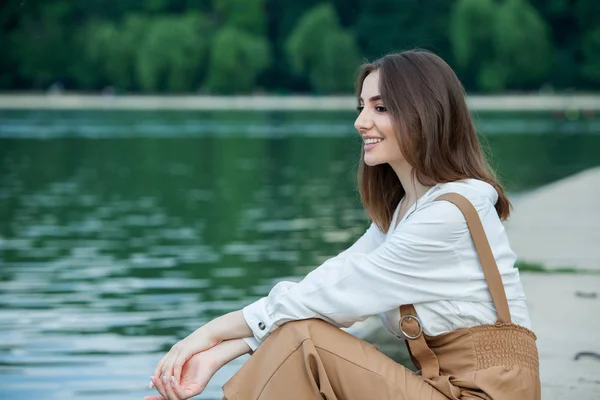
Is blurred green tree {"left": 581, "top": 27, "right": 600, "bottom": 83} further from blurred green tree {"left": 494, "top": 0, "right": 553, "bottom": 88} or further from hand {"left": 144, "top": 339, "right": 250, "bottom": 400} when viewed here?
hand {"left": 144, "top": 339, "right": 250, "bottom": 400}

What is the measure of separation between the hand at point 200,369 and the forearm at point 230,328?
16 millimetres

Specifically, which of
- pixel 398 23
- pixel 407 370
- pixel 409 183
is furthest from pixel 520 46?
pixel 407 370

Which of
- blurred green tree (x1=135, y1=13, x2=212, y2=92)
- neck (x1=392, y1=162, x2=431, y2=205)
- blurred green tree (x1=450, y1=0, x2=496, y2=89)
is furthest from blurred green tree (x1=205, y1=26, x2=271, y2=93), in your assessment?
neck (x1=392, y1=162, x2=431, y2=205)

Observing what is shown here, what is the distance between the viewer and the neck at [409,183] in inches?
118

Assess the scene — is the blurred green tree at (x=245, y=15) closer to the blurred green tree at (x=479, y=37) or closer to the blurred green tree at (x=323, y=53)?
the blurred green tree at (x=323, y=53)

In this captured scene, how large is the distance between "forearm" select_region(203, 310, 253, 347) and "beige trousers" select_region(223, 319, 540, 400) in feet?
0.52

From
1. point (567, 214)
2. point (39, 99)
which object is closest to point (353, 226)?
point (567, 214)

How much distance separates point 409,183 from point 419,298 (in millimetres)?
331

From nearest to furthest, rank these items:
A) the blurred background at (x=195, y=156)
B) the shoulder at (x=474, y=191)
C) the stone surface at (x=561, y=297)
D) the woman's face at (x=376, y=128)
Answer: the shoulder at (x=474, y=191)
the woman's face at (x=376, y=128)
the stone surface at (x=561, y=297)
the blurred background at (x=195, y=156)

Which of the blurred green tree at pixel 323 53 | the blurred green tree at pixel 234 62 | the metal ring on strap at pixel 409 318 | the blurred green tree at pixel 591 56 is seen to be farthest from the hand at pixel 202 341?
the blurred green tree at pixel 591 56

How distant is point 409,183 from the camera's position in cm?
301

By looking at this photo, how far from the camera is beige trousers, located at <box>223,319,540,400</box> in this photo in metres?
2.73

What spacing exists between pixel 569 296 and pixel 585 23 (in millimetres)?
71300

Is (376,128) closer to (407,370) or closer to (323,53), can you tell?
(407,370)
